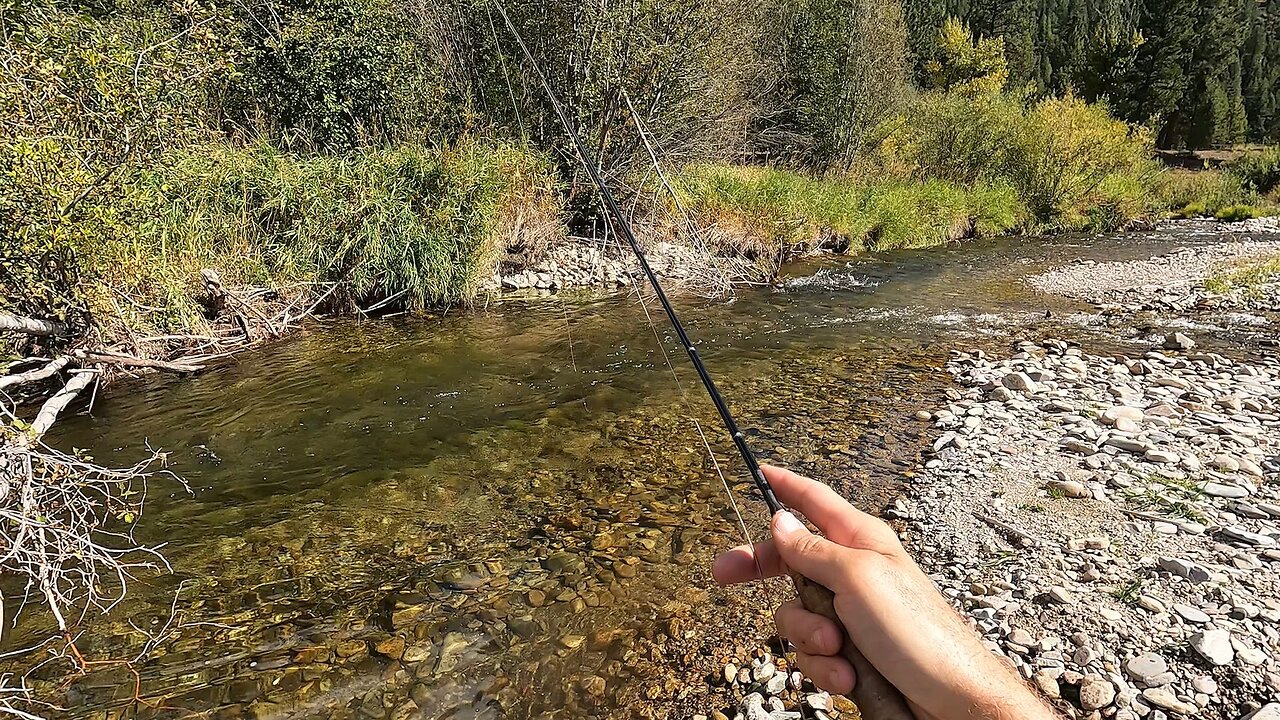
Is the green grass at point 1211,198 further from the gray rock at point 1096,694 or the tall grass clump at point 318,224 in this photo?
the gray rock at point 1096,694

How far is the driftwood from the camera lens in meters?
6.17

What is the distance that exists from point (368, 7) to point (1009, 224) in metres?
21.3

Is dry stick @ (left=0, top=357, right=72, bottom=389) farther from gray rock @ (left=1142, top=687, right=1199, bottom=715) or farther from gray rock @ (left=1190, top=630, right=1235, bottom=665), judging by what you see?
gray rock @ (left=1190, top=630, right=1235, bottom=665)

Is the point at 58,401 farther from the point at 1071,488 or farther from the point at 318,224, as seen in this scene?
the point at 1071,488

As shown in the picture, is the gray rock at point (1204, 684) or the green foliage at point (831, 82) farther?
the green foliage at point (831, 82)

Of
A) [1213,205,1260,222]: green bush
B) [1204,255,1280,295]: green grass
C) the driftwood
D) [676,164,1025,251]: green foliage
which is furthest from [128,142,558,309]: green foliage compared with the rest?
[1213,205,1260,222]: green bush

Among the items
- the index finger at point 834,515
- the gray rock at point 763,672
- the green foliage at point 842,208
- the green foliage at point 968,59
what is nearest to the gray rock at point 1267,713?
the gray rock at point 763,672

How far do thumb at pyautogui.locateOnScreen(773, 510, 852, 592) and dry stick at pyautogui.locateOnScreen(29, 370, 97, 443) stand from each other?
17.3 ft

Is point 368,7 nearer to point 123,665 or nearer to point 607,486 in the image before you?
point 607,486

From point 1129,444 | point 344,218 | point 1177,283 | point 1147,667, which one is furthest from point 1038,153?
point 1147,667

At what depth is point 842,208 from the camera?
19109mm

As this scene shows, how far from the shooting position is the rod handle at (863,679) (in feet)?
4.48

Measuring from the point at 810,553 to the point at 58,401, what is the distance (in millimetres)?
7289

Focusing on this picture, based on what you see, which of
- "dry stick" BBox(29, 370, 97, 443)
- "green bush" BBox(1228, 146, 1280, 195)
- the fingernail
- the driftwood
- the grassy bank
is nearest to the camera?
the fingernail
